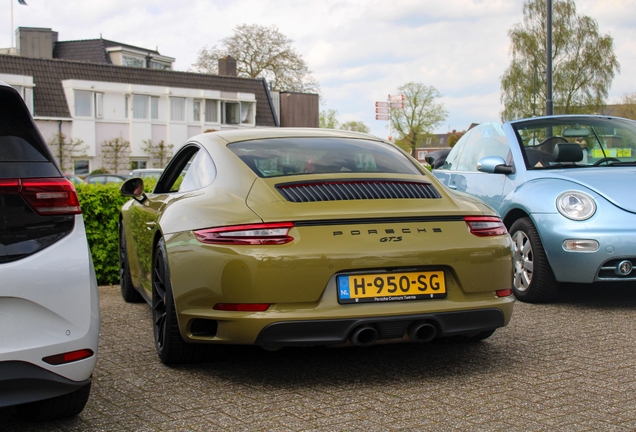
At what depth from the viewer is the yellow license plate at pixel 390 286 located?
420 centimetres

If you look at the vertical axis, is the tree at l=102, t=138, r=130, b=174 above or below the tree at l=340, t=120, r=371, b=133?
below

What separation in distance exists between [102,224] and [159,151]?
48364mm

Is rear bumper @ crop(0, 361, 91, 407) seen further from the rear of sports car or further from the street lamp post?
the street lamp post

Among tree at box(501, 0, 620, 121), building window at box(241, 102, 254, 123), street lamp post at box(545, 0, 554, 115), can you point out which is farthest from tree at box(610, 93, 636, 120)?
street lamp post at box(545, 0, 554, 115)

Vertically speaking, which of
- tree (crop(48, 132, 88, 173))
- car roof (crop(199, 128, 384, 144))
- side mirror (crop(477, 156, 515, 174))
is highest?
tree (crop(48, 132, 88, 173))

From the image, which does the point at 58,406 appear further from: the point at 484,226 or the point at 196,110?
the point at 196,110

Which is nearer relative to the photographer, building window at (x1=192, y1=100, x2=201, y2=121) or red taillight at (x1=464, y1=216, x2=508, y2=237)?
red taillight at (x1=464, y1=216, x2=508, y2=237)

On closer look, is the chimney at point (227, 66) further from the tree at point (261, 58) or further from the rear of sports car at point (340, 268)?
the rear of sports car at point (340, 268)

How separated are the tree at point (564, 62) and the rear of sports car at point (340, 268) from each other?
210ft

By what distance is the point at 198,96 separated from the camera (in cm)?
6038

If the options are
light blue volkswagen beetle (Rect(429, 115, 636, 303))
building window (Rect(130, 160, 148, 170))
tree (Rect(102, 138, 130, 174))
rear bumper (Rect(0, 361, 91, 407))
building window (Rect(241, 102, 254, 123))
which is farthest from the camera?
building window (Rect(241, 102, 254, 123))

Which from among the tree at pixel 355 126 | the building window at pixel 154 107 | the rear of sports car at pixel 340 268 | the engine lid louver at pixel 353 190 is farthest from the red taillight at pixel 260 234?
the tree at pixel 355 126

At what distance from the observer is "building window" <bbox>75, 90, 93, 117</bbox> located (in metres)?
51.7

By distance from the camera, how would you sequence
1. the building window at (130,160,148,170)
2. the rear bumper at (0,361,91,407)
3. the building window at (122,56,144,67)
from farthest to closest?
the building window at (122,56,144,67) < the building window at (130,160,148,170) < the rear bumper at (0,361,91,407)
